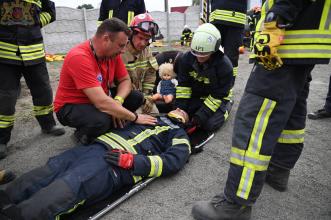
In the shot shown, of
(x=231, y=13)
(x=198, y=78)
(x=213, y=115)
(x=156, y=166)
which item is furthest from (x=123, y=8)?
(x=156, y=166)

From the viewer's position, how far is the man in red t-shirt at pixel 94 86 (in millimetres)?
2604

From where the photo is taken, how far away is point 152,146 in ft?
8.59

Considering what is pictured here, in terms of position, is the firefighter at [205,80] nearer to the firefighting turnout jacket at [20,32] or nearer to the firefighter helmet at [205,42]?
the firefighter helmet at [205,42]

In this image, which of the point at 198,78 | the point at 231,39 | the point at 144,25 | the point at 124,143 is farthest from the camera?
the point at 231,39

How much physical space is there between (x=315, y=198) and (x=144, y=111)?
204 cm

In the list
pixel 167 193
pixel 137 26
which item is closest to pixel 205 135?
pixel 167 193

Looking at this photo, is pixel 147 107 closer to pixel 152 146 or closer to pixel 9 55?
pixel 152 146

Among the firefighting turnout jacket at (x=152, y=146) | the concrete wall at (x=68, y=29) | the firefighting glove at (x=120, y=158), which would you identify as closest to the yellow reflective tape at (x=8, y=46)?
the firefighting turnout jacket at (x=152, y=146)

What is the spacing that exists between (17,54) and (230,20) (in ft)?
8.96

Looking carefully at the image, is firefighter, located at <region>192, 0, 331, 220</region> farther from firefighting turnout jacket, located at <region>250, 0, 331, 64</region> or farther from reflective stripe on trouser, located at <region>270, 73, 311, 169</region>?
reflective stripe on trouser, located at <region>270, 73, 311, 169</region>

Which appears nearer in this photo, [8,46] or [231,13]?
[8,46]

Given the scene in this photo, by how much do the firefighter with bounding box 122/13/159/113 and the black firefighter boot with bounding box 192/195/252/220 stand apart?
1.73 metres

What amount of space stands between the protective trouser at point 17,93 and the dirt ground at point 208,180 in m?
0.22

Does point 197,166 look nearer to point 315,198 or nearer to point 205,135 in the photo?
point 205,135
